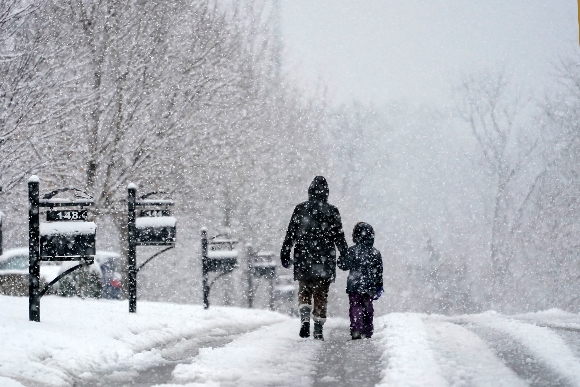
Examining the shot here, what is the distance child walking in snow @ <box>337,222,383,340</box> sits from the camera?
439 inches

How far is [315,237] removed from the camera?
416 inches

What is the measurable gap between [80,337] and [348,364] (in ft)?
8.98

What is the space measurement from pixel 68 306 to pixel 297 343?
3791 mm

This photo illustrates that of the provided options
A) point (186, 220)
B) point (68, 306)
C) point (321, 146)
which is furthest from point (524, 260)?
point (68, 306)

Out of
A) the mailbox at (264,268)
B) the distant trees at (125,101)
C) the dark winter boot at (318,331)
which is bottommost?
the dark winter boot at (318,331)

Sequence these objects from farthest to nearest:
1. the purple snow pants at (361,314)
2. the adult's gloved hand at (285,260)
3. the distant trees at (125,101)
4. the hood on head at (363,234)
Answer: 1. the distant trees at (125,101)
2. the hood on head at (363,234)
3. the purple snow pants at (361,314)
4. the adult's gloved hand at (285,260)

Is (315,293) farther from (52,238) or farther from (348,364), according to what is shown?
(52,238)

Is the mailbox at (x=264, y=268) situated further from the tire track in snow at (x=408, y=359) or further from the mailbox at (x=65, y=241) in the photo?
the mailbox at (x=65, y=241)

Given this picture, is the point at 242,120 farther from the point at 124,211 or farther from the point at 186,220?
the point at 124,211

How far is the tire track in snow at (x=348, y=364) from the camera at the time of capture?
6.53 meters

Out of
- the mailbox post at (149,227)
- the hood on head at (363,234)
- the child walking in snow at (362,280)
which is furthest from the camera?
the mailbox post at (149,227)

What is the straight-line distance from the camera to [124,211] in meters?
18.1

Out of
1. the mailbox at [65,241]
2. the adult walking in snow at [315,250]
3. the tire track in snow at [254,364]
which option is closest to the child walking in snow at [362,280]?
the adult walking in snow at [315,250]

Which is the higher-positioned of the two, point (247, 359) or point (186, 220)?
point (186, 220)
